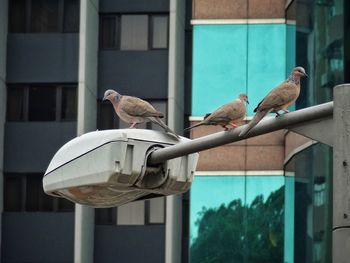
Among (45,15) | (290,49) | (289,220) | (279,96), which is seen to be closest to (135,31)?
(45,15)

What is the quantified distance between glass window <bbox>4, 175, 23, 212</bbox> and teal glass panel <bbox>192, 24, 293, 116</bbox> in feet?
31.5

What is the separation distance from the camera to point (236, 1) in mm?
34344

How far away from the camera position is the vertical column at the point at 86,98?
39375 mm

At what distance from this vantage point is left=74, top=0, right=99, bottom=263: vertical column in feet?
129

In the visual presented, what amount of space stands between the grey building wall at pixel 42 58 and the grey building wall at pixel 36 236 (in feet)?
14.2

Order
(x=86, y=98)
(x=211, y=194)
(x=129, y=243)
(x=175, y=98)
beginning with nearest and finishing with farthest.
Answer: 1. (x=211, y=194)
2. (x=86, y=98)
3. (x=175, y=98)
4. (x=129, y=243)

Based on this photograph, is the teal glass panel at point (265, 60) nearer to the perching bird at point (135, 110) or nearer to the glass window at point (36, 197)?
the glass window at point (36, 197)

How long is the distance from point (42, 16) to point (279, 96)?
32.9 metres

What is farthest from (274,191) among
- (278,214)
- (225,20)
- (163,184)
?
(163,184)

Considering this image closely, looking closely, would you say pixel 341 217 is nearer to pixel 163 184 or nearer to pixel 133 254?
pixel 163 184

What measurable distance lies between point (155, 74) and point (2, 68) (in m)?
4.84

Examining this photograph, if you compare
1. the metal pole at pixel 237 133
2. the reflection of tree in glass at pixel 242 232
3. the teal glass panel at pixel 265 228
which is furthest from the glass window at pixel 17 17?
the metal pole at pixel 237 133

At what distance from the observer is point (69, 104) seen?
41.3m

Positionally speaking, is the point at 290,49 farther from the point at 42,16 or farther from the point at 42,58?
the point at 42,16
